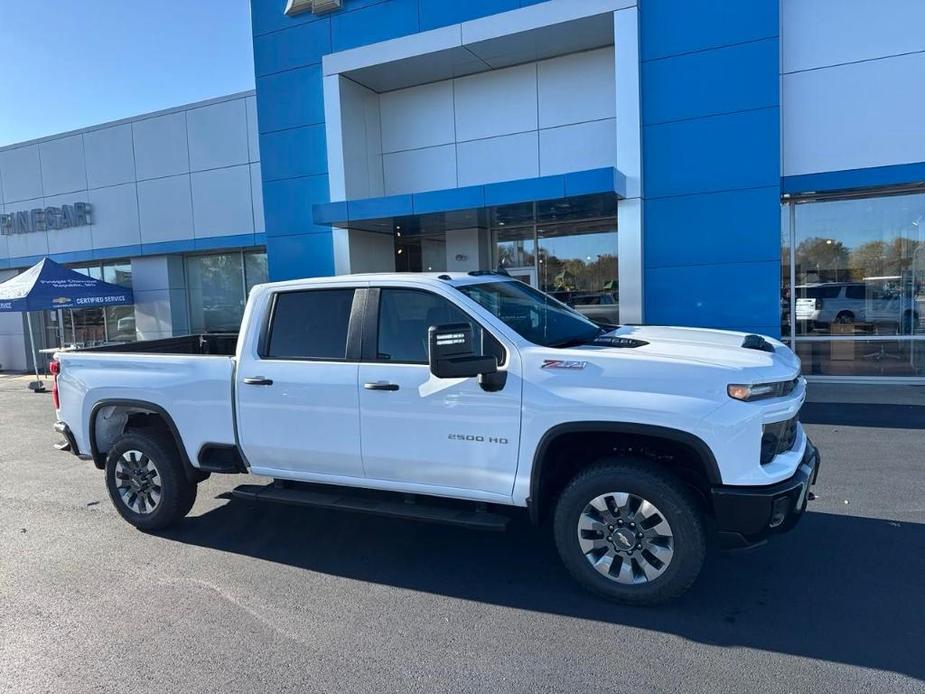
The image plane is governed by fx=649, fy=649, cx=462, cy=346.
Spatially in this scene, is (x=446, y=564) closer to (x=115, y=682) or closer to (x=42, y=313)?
(x=115, y=682)

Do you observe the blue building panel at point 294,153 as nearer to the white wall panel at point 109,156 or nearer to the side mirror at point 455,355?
the white wall panel at point 109,156

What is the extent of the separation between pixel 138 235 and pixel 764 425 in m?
17.4

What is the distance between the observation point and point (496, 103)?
12711 mm

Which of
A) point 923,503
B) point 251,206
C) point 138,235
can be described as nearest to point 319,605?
point 923,503

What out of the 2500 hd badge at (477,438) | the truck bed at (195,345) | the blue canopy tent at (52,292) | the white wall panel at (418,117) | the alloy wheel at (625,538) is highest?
the white wall panel at (418,117)

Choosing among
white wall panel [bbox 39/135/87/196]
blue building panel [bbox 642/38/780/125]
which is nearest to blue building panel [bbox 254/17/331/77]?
blue building panel [bbox 642/38/780/125]

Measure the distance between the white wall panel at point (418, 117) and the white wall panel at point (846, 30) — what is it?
20.2ft

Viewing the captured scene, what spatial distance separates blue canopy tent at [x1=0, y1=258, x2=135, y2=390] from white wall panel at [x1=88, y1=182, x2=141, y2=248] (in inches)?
58.5

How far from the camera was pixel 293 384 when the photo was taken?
179 inches

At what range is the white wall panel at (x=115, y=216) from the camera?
17172mm

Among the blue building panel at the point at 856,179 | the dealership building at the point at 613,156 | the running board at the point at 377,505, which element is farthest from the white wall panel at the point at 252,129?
the running board at the point at 377,505

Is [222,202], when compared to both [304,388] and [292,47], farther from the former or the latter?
[304,388]

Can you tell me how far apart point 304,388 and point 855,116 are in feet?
33.0

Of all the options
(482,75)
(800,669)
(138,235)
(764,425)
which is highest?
(482,75)
